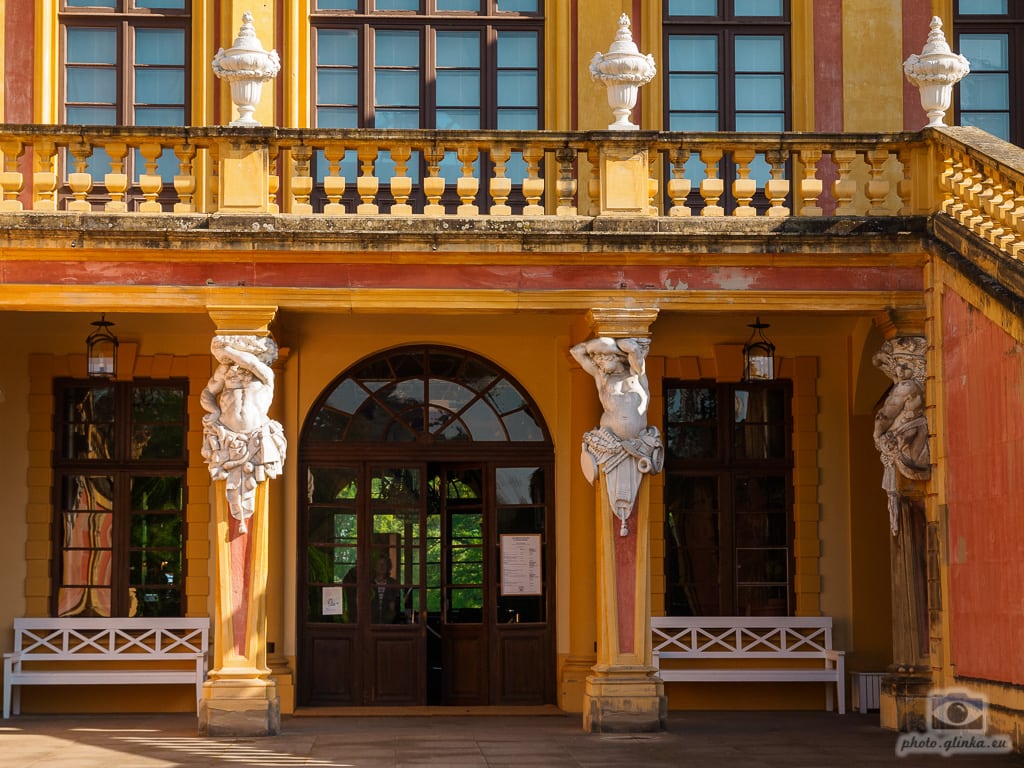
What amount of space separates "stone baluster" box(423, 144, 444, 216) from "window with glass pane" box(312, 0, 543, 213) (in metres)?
1.99

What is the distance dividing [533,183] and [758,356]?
3379 millimetres

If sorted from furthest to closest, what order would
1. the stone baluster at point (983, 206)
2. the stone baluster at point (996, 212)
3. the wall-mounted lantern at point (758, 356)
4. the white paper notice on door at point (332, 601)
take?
the white paper notice on door at point (332, 601), the wall-mounted lantern at point (758, 356), the stone baluster at point (983, 206), the stone baluster at point (996, 212)

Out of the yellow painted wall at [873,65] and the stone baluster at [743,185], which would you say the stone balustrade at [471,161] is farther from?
the yellow painted wall at [873,65]

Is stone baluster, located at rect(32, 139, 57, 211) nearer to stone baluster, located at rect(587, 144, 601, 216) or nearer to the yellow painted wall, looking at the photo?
stone baluster, located at rect(587, 144, 601, 216)

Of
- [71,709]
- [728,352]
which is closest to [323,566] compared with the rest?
[71,709]

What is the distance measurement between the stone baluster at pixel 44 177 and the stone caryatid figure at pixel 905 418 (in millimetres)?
6388

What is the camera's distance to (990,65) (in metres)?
14.7

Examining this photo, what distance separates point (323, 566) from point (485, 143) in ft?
14.6

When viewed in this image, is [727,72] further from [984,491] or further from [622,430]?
[984,491]

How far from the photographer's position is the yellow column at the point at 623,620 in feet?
39.8

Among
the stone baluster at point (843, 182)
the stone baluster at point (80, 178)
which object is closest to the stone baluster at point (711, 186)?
the stone baluster at point (843, 182)

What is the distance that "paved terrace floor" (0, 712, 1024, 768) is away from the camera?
10.7 m
